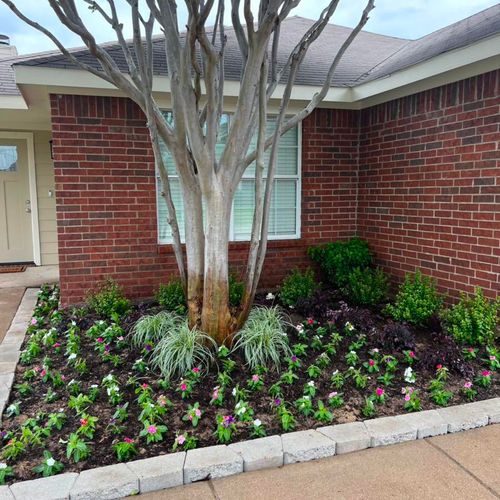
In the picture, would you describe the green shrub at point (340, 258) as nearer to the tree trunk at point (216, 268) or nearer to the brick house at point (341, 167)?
the brick house at point (341, 167)

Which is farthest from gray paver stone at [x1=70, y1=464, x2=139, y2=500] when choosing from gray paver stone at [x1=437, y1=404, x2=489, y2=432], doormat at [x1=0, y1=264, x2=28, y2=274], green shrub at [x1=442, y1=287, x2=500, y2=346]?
doormat at [x1=0, y1=264, x2=28, y2=274]

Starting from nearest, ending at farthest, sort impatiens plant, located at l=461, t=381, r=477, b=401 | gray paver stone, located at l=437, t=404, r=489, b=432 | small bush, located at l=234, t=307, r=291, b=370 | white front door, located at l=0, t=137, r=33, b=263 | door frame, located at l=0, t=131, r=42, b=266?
gray paver stone, located at l=437, t=404, r=489, b=432 → impatiens plant, located at l=461, t=381, r=477, b=401 → small bush, located at l=234, t=307, r=291, b=370 → door frame, located at l=0, t=131, r=42, b=266 → white front door, located at l=0, t=137, r=33, b=263

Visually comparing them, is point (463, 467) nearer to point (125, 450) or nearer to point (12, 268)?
point (125, 450)

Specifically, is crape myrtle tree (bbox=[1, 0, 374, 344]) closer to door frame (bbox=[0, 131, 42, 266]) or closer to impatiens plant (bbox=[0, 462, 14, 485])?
impatiens plant (bbox=[0, 462, 14, 485])

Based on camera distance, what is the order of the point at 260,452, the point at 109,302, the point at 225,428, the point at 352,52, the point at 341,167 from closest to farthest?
the point at 260,452, the point at 225,428, the point at 109,302, the point at 341,167, the point at 352,52

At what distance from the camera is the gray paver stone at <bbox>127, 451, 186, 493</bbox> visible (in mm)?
2340

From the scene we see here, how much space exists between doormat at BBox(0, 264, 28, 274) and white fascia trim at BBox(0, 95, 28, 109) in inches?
109

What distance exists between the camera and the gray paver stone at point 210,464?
95.6 inches

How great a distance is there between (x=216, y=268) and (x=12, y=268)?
18.0 ft

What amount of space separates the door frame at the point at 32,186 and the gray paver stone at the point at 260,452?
21.8 ft

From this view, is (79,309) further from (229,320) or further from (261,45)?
(261,45)

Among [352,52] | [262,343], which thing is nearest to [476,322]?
[262,343]

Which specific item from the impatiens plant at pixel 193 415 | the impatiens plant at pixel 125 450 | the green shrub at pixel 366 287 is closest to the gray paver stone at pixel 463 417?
the impatiens plant at pixel 193 415

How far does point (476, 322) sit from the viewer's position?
13.1 ft
